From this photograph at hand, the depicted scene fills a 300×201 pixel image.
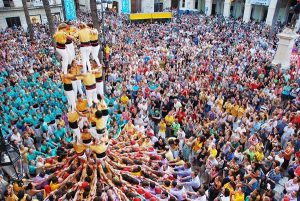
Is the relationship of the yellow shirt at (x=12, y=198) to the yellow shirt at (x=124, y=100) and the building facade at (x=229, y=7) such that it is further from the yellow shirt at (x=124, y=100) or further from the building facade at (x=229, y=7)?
the building facade at (x=229, y=7)

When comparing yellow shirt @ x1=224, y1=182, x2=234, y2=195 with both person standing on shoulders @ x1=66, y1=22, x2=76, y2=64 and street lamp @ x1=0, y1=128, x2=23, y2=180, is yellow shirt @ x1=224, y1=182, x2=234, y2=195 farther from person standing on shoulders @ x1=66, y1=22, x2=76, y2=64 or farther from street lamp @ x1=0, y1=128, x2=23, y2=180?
street lamp @ x1=0, y1=128, x2=23, y2=180

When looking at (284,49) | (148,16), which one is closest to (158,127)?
(284,49)

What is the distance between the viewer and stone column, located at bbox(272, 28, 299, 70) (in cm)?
1838

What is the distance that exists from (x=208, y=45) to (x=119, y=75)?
953 centimetres

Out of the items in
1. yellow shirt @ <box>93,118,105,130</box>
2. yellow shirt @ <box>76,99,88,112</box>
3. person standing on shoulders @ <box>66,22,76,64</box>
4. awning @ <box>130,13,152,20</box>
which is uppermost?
person standing on shoulders @ <box>66,22,76,64</box>

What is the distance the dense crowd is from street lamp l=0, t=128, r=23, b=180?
0.28 meters

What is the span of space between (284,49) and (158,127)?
11239mm

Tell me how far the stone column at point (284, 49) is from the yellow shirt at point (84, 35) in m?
15.3

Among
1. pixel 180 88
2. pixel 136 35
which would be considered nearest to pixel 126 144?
pixel 180 88

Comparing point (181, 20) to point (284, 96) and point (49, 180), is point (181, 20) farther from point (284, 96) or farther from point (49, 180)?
point (49, 180)

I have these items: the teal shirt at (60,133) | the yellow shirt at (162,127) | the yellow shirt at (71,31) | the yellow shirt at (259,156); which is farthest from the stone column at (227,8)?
the yellow shirt at (71,31)

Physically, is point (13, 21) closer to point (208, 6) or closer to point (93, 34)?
point (208, 6)

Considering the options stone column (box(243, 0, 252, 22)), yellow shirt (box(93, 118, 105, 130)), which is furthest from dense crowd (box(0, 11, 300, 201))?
stone column (box(243, 0, 252, 22))

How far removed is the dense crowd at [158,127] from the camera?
8.03m
